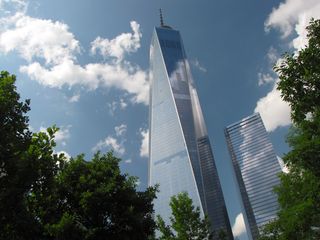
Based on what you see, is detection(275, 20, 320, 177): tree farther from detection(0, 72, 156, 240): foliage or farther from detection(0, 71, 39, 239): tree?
detection(0, 71, 39, 239): tree

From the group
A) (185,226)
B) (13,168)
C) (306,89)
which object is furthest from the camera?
(185,226)

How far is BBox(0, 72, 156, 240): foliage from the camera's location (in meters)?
16.5

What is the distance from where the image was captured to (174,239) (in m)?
37.6

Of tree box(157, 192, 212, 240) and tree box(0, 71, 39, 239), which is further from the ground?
tree box(157, 192, 212, 240)

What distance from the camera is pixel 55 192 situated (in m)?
22.8

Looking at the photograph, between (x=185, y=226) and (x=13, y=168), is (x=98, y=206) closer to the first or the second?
(x=13, y=168)

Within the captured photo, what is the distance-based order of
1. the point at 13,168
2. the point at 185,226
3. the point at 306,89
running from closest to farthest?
the point at 13,168
the point at 306,89
the point at 185,226

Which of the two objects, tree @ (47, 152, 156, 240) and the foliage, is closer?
the foliage

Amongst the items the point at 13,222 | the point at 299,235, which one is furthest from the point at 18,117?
the point at 299,235

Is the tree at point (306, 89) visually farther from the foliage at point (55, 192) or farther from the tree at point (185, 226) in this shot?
the tree at point (185, 226)

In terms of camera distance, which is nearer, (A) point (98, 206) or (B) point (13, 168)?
(B) point (13, 168)

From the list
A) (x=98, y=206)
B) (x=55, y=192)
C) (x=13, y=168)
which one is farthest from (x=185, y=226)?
(x=13, y=168)

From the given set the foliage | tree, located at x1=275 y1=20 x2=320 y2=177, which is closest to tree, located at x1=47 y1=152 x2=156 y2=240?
the foliage

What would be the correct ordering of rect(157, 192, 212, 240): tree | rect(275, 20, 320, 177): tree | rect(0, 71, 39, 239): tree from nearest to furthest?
1. rect(0, 71, 39, 239): tree
2. rect(275, 20, 320, 177): tree
3. rect(157, 192, 212, 240): tree
